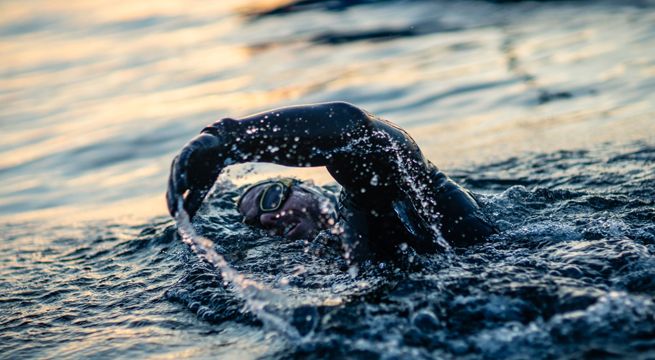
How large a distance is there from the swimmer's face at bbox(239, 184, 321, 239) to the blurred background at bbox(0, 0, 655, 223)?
0.38 metres

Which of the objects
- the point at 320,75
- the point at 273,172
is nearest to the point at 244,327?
the point at 273,172

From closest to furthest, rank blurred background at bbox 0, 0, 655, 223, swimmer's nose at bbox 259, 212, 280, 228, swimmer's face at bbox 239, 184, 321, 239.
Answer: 1. swimmer's face at bbox 239, 184, 321, 239
2. swimmer's nose at bbox 259, 212, 280, 228
3. blurred background at bbox 0, 0, 655, 223

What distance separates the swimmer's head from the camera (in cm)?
457

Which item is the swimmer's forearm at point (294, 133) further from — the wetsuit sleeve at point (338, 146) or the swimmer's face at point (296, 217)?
the swimmer's face at point (296, 217)

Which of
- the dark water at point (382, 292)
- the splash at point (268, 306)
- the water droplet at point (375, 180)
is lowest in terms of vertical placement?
the dark water at point (382, 292)

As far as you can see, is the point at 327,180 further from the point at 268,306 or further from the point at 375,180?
the point at 268,306

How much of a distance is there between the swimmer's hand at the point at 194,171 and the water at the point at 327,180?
62cm

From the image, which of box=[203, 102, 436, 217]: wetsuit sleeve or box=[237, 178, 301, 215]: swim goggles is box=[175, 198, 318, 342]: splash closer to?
box=[203, 102, 436, 217]: wetsuit sleeve

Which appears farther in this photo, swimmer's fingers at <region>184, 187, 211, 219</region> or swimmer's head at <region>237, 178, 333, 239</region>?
swimmer's head at <region>237, 178, 333, 239</region>

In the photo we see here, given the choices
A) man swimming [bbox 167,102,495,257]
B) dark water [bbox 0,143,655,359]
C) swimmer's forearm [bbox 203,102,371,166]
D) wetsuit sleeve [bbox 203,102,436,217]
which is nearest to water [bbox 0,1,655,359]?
dark water [bbox 0,143,655,359]

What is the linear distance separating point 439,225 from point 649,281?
102 cm

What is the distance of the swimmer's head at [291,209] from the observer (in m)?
4.57

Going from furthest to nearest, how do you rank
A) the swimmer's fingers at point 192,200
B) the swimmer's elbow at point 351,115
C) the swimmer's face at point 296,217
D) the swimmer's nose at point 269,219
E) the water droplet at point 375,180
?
the swimmer's nose at point 269,219, the swimmer's face at point 296,217, the water droplet at point 375,180, the swimmer's elbow at point 351,115, the swimmer's fingers at point 192,200

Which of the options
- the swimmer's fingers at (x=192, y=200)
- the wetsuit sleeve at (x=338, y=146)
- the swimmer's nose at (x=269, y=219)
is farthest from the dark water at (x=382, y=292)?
the swimmer's fingers at (x=192, y=200)
